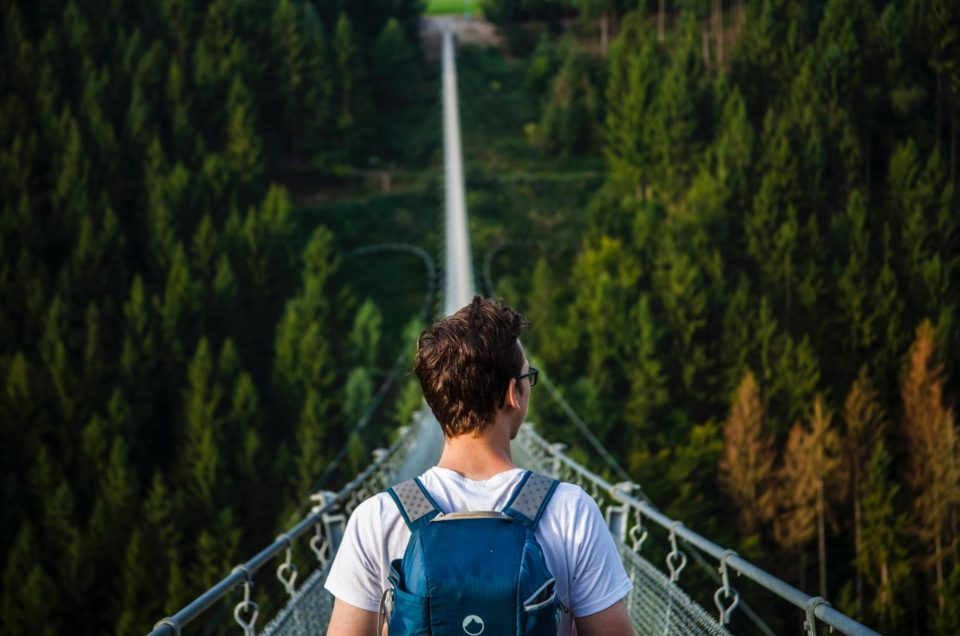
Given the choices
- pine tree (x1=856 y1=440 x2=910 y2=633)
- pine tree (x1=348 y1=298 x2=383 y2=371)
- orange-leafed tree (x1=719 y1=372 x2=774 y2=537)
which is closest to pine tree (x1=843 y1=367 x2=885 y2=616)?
pine tree (x1=856 y1=440 x2=910 y2=633)

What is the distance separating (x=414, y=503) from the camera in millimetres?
1392

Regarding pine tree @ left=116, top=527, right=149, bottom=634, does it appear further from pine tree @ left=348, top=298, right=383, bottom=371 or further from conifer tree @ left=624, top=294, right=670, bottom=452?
conifer tree @ left=624, top=294, right=670, bottom=452

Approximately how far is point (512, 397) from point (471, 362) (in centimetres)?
8

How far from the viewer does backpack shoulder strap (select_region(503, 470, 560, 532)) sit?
1.36 metres

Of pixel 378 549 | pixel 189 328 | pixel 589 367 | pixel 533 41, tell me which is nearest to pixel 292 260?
pixel 189 328

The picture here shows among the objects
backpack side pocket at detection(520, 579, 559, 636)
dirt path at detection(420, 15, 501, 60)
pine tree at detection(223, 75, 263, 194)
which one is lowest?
pine tree at detection(223, 75, 263, 194)

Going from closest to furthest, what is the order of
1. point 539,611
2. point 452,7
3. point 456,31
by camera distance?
point 539,611 → point 456,31 → point 452,7

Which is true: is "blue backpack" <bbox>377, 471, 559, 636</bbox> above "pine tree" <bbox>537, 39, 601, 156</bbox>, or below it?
above

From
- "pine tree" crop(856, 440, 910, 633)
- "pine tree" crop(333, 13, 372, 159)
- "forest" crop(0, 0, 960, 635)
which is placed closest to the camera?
"pine tree" crop(856, 440, 910, 633)

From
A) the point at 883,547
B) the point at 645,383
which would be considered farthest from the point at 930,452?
the point at 645,383

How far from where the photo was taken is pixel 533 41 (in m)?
50.2

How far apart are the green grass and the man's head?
52206 millimetres

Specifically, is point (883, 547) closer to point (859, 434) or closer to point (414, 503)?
point (859, 434)

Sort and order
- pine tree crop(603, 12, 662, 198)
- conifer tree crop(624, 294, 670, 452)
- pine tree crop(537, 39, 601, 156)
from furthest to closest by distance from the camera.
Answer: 1. pine tree crop(537, 39, 601, 156)
2. pine tree crop(603, 12, 662, 198)
3. conifer tree crop(624, 294, 670, 452)
